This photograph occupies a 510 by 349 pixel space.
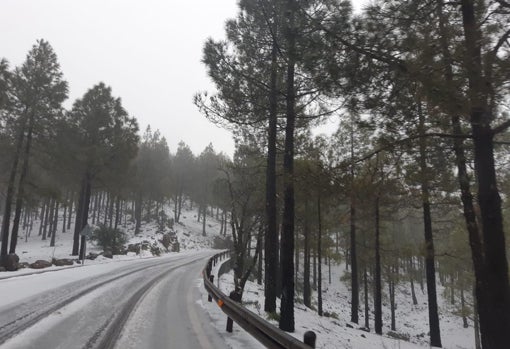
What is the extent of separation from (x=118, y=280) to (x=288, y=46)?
1176cm

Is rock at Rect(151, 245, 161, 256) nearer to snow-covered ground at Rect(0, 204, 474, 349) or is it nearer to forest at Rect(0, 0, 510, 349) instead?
snow-covered ground at Rect(0, 204, 474, 349)

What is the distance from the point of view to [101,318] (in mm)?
7980

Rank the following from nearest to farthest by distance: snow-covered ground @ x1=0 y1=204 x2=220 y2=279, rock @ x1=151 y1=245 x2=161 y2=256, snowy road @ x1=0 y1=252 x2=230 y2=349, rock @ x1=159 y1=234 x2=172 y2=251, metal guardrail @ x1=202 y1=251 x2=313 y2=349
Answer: metal guardrail @ x1=202 y1=251 x2=313 y2=349 → snowy road @ x1=0 y1=252 x2=230 y2=349 → snow-covered ground @ x1=0 y1=204 x2=220 y2=279 → rock @ x1=151 y1=245 x2=161 y2=256 → rock @ x1=159 y1=234 x2=172 y2=251

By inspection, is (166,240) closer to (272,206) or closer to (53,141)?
(53,141)

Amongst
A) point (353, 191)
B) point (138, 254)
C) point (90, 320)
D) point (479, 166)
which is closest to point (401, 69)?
point (479, 166)

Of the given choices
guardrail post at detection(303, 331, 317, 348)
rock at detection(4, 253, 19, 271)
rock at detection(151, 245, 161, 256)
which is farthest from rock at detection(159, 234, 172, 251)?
guardrail post at detection(303, 331, 317, 348)

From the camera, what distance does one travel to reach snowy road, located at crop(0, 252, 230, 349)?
6.19 m

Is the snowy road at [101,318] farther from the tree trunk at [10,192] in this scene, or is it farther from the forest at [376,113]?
the tree trunk at [10,192]

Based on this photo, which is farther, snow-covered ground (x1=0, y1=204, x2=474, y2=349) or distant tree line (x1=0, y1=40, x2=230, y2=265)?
distant tree line (x1=0, y1=40, x2=230, y2=265)

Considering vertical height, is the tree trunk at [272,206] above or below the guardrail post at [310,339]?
above

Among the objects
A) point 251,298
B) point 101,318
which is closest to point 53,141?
point 251,298

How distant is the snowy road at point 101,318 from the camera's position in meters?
6.19

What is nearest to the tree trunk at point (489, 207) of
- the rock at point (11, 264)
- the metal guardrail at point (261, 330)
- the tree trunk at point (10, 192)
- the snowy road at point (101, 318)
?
the metal guardrail at point (261, 330)

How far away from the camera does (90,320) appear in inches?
305
